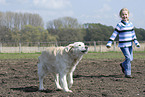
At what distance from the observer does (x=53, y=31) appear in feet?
173

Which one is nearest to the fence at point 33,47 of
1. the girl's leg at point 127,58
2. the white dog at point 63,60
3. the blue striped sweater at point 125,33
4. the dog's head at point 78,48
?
the girl's leg at point 127,58

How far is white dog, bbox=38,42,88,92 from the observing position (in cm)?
516

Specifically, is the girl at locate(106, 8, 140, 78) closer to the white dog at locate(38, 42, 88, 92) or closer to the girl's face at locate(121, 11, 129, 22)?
the girl's face at locate(121, 11, 129, 22)

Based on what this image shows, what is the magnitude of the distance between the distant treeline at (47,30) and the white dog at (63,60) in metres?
40.2

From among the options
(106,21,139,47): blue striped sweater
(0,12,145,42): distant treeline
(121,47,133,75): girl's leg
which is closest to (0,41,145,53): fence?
(0,12,145,42): distant treeline

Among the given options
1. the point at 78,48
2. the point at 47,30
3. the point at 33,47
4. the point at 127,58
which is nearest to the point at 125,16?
the point at 127,58

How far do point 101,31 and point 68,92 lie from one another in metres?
47.2

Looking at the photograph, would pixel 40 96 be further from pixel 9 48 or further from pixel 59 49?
pixel 9 48

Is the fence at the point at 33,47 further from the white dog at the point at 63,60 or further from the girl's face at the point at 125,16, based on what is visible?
the white dog at the point at 63,60

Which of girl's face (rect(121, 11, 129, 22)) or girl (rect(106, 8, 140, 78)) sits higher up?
girl's face (rect(121, 11, 129, 22))

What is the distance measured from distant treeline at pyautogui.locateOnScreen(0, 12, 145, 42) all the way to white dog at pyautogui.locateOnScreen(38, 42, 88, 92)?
132ft

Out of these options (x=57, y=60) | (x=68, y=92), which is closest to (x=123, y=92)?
(x=68, y=92)

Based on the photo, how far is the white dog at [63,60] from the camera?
203 inches

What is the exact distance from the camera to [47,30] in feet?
173
